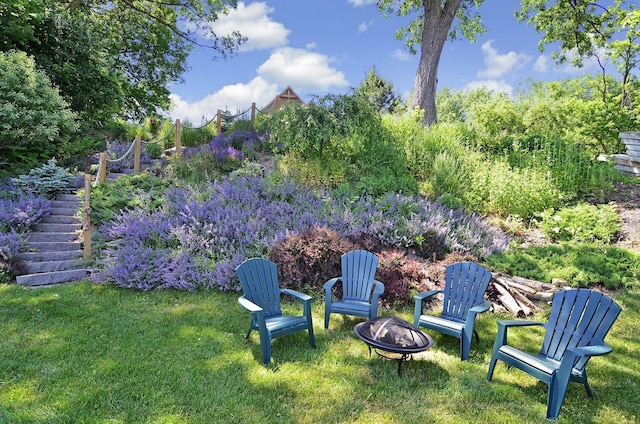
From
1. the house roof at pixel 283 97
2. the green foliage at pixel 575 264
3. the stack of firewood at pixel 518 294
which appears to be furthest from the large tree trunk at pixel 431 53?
the house roof at pixel 283 97

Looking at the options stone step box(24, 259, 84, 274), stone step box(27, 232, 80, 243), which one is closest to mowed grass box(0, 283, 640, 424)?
stone step box(24, 259, 84, 274)

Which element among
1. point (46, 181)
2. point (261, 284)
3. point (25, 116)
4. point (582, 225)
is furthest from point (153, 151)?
point (582, 225)

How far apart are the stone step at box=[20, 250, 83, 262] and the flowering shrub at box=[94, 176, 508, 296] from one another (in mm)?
424

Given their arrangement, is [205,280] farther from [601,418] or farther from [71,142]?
[71,142]

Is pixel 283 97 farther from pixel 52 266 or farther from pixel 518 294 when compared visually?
pixel 518 294

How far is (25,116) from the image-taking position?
704 cm

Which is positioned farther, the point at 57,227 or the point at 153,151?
the point at 153,151

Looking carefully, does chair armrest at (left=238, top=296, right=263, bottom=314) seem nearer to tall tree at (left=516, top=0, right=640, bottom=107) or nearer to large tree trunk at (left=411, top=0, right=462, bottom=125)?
large tree trunk at (left=411, top=0, right=462, bottom=125)

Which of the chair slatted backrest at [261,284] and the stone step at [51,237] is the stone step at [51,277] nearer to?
the stone step at [51,237]

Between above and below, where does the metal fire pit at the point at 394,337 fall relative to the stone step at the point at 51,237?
below

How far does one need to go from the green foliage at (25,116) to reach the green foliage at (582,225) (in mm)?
8960

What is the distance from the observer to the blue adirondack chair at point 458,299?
3.47 m

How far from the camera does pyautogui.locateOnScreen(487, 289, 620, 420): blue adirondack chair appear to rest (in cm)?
264

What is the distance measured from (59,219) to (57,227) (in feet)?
0.82
